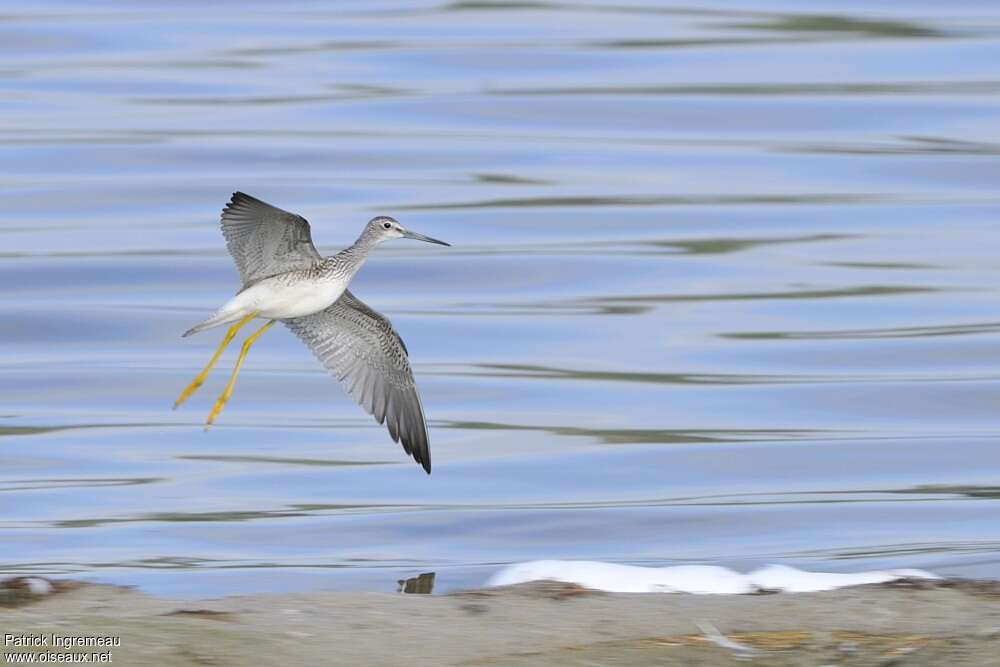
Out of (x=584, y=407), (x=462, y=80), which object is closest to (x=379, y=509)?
(x=584, y=407)

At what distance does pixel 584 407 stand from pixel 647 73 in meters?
15.5

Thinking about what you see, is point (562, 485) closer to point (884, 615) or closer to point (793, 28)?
point (884, 615)

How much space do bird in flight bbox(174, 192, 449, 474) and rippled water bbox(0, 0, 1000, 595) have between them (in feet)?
2.59

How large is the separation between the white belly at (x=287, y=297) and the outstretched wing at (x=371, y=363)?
997mm

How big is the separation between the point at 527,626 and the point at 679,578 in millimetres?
1725

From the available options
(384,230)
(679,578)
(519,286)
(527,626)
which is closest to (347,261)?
(384,230)

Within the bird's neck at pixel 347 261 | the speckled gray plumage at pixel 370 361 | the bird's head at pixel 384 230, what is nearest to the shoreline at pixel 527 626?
the bird's neck at pixel 347 261

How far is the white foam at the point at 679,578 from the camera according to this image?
8633mm

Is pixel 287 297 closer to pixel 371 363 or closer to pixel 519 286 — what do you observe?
pixel 371 363

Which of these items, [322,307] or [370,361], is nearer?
[322,307]

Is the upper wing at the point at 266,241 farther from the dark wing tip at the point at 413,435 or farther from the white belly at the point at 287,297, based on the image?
the dark wing tip at the point at 413,435

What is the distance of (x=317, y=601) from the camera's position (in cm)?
760

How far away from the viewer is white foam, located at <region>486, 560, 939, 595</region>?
340 inches

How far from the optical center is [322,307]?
10516mm
